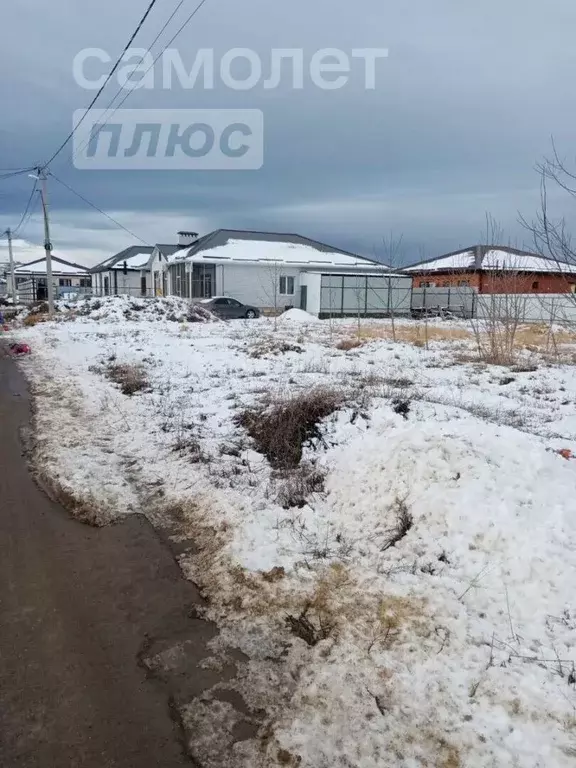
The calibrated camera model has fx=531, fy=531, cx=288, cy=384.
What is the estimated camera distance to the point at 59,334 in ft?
68.6

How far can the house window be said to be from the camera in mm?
39969

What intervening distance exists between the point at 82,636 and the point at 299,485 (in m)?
2.55

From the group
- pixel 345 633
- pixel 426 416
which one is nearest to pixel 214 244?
pixel 426 416

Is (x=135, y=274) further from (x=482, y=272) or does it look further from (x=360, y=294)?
(x=482, y=272)

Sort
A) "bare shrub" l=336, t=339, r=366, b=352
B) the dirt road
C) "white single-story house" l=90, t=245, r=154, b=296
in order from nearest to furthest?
the dirt road → "bare shrub" l=336, t=339, r=366, b=352 → "white single-story house" l=90, t=245, r=154, b=296

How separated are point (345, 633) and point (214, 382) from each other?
7.93m

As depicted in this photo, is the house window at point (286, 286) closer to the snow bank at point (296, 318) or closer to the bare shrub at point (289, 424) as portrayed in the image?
the snow bank at point (296, 318)

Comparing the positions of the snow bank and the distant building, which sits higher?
the distant building

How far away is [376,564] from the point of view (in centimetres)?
397

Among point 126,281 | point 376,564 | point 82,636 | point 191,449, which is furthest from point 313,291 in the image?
point 82,636

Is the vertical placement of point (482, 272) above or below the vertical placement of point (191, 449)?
above

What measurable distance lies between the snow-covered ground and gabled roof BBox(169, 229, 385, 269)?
32742 millimetres

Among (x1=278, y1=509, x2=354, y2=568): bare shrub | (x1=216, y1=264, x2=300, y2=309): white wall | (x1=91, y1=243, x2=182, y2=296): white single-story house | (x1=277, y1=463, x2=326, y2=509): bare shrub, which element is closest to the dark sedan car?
(x1=216, y1=264, x2=300, y2=309): white wall

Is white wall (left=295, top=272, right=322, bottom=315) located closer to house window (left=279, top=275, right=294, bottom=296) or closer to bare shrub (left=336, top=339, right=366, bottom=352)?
house window (left=279, top=275, right=294, bottom=296)
